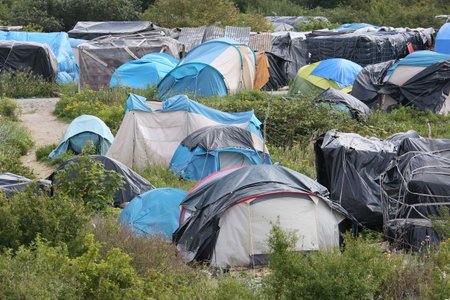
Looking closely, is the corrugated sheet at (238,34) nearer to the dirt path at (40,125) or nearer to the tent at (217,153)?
the dirt path at (40,125)

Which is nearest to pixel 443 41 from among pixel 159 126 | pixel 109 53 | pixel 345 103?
pixel 345 103

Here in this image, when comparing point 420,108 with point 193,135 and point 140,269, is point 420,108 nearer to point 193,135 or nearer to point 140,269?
point 193,135

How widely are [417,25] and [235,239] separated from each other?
29408 millimetres

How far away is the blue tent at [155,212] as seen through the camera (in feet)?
40.7

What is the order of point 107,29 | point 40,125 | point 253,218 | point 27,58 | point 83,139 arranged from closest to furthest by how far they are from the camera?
point 253,218, point 83,139, point 40,125, point 27,58, point 107,29

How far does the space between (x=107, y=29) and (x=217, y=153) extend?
1902cm

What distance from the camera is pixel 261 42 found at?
29219 mm

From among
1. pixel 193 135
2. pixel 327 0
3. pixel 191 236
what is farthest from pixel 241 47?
pixel 327 0

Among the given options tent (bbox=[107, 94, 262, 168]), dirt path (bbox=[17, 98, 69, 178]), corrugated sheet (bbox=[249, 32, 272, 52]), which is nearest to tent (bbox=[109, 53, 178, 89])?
dirt path (bbox=[17, 98, 69, 178])

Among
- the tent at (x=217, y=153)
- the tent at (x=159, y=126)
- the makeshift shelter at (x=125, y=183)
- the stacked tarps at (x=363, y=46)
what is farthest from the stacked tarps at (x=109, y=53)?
the makeshift shelter at (x=125, y=183)

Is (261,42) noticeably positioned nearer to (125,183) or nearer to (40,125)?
(40,125)

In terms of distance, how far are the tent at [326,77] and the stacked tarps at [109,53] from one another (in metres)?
5.99

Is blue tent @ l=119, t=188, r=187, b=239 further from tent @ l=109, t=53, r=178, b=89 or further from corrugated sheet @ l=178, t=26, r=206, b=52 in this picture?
corrugated sheet @ l=178, t=26, r=206, b=52

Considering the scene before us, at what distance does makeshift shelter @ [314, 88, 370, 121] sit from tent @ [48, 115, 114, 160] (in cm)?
530
